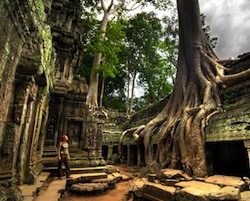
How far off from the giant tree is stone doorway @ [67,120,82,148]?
8.08 ft

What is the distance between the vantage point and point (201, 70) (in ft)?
24.0

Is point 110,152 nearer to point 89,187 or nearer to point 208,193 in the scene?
point 89,187

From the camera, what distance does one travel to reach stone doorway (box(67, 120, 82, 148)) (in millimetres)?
6879

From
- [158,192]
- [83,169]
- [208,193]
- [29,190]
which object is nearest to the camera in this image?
[208,193]

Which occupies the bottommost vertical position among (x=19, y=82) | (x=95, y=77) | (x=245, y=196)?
(x=245, y=196)

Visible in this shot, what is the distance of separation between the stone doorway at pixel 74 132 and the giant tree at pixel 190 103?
8.08 feet

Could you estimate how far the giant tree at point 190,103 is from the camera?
5141mm

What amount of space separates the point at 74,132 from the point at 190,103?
170 inches

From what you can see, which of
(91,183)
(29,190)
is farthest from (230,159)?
(29,190)

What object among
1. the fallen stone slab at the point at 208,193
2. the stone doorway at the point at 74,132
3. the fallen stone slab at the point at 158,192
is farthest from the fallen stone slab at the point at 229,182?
the stone doorway at the point at 74,132

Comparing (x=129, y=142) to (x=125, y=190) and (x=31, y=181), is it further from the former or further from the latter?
(x=31, y=181)

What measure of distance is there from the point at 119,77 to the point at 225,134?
1902cm

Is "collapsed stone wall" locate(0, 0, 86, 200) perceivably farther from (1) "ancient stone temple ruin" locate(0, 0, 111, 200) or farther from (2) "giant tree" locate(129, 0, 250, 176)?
(2) "giant tree" locate(129, 0, 250, 176)

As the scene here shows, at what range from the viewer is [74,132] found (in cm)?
704
